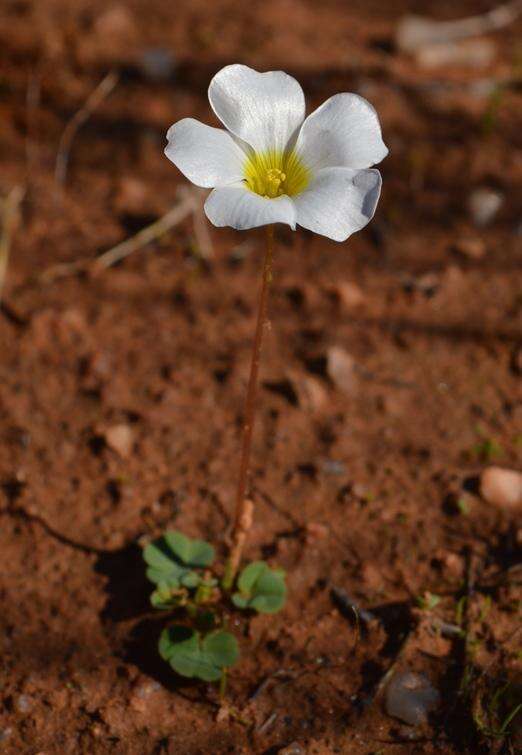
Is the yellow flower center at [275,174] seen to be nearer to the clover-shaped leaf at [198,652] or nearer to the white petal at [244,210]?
the white petal at [244,210]

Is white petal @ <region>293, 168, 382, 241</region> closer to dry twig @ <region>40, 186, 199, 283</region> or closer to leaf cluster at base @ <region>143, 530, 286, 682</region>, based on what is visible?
leaf cluster at base @ <region>143, 530, 286, 682</region>

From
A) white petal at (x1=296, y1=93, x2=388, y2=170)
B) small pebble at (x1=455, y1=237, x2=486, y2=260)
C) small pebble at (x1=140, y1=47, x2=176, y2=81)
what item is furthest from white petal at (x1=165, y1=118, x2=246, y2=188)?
small pebble at (x1=140, y1=47, x2=176, y2=81)

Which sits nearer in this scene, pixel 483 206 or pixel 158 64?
pixel 483 206

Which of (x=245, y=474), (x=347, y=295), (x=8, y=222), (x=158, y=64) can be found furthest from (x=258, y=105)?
(x=158, y=64)

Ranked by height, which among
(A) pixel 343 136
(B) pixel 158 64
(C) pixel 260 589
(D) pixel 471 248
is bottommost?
(C) pixel 260 589

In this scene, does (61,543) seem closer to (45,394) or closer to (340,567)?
(45,394)

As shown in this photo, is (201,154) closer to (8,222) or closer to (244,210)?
(244,210)

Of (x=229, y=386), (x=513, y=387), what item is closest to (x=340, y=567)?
(x=229, y=386)
